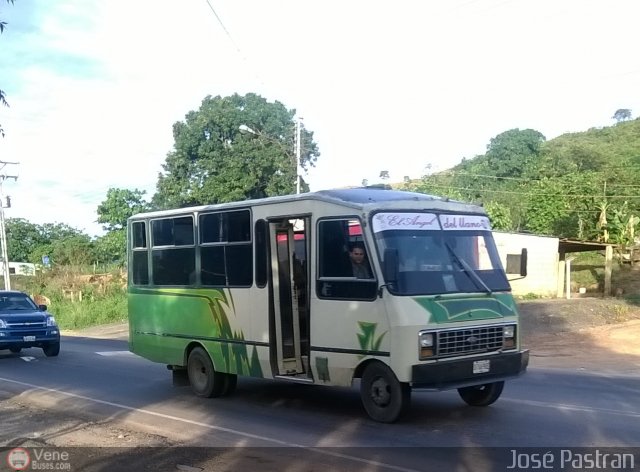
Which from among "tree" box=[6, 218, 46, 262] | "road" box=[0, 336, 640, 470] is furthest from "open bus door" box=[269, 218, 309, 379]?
"tree" box=[6, 218, 46, 262]

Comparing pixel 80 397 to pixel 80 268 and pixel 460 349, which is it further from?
pixel 80 268

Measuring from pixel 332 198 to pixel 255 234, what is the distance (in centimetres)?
152

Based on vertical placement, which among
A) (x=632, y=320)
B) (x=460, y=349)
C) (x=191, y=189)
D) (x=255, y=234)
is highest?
(x=191, y=189)

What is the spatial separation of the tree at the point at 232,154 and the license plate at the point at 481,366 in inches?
1233

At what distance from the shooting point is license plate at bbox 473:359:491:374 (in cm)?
854

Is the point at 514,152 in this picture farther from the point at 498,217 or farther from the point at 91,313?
the point at 91,313

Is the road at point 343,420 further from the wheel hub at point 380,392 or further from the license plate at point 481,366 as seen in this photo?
the license plate at point 481,366

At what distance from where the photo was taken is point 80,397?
39.1 ft

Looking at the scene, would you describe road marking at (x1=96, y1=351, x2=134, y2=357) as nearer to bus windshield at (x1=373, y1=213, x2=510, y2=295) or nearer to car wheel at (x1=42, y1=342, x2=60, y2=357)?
car wheel at (x1=42, y1=342, x2=60, y2=357)

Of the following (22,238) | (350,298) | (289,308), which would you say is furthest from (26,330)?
(22,238)

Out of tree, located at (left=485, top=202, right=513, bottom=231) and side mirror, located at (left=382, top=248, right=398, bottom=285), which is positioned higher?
tree, located at (left=485, top=202, right=513, bottom=231)

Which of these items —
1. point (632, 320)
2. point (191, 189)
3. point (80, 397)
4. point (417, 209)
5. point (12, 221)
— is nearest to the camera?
point (417, 209)

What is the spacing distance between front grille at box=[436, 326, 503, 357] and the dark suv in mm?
13676

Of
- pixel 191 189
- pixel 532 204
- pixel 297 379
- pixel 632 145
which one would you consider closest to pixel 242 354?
pixel 297 379
